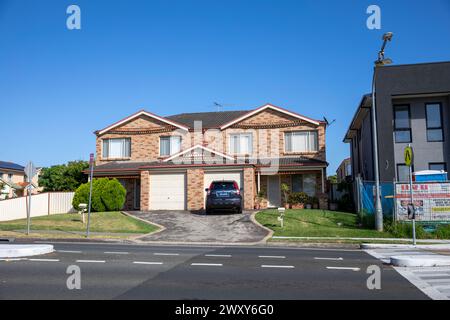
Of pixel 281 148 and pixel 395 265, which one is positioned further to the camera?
pixel 281 148

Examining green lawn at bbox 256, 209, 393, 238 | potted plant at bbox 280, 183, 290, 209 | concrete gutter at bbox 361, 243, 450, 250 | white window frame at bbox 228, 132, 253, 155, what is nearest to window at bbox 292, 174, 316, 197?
potted plant at bbox 280, 183, 290, 209

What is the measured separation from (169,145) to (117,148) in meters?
4.06

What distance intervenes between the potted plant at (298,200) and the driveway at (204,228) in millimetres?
5268

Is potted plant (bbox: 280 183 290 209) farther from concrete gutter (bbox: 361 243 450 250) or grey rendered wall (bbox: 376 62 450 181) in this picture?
concrete gutter (bbox: 361 243 450 250)

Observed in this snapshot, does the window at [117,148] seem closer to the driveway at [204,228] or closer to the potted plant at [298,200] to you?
the driveway at [204,228]

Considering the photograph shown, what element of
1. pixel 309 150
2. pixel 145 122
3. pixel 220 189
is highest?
pixel 145 122

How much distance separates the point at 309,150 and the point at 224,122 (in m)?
7.03

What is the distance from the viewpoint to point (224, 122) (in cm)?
3200

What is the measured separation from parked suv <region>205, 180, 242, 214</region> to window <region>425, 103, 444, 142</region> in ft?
35.7

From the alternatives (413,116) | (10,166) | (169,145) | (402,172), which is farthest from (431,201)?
(10,166)

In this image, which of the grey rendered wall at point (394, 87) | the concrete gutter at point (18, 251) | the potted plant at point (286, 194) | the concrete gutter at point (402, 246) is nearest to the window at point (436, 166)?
the grey rendered wall at point (394, 87)

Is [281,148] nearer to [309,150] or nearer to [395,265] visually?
[309,150]
